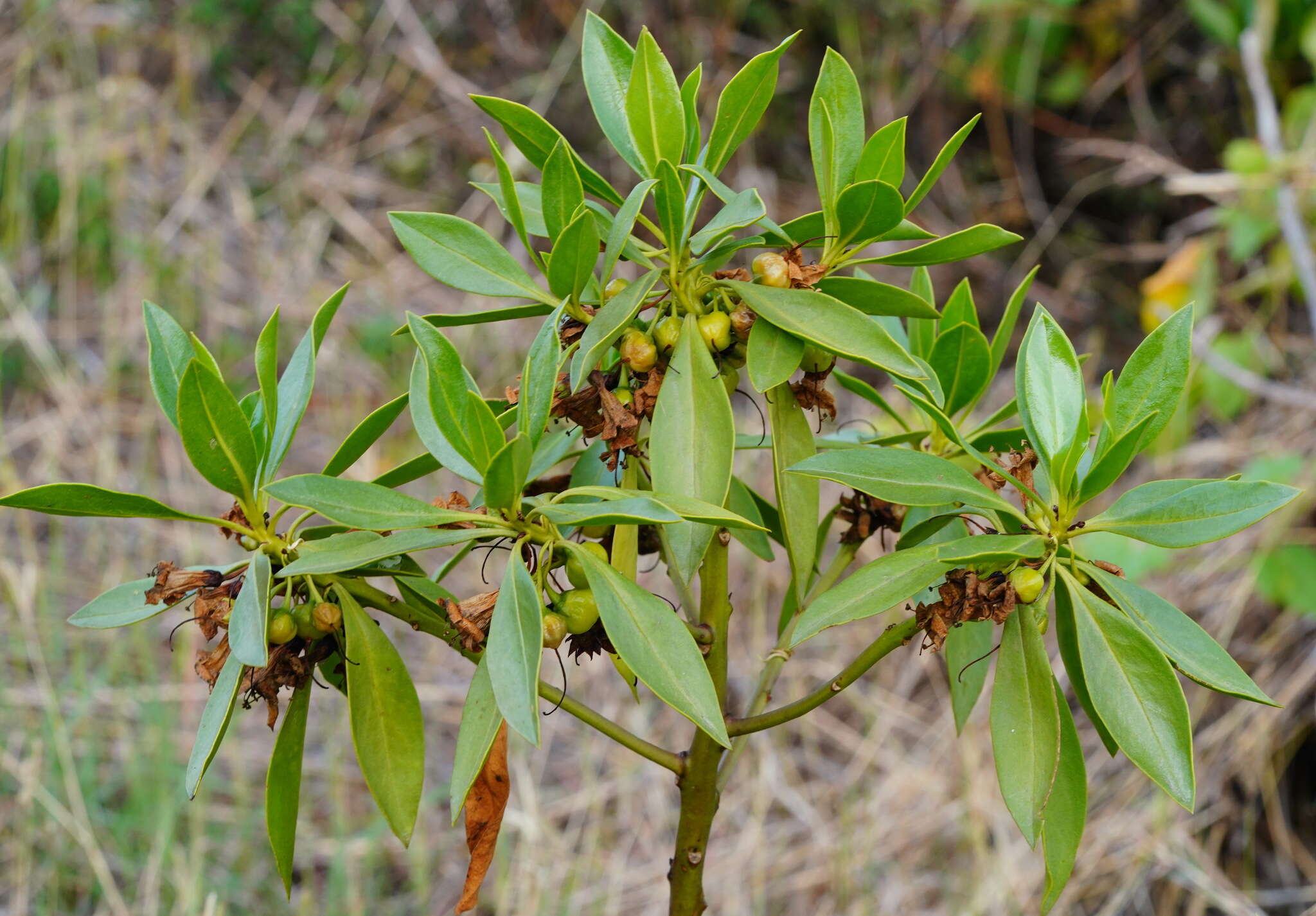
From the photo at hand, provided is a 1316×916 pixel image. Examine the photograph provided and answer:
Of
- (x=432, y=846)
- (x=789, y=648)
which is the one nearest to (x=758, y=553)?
(x=789, y=648)

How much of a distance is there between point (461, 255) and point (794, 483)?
0.24 meters

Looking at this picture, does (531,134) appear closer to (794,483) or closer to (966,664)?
(794,483)

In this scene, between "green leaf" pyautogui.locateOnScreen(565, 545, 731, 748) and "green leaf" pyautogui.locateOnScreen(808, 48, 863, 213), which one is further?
"green leaf" pyautogui.locateOnScreen(808, 48, 863, 213)

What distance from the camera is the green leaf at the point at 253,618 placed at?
0.52 metres

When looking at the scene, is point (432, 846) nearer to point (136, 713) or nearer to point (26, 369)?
point (136, 713)

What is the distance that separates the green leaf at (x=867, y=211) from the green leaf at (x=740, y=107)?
7 cm

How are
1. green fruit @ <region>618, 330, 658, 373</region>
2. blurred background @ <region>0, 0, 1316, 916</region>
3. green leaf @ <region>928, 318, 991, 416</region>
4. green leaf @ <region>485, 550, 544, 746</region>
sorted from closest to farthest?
green leaf @ <region>485, 550, 544, 746</region> → green fruit @ <region>618, 330, 658, 373</region> → green leaf @ <region>928, 318, 991, 416</region> → blurred background @ <region>0, 0, 1316, 916</region>

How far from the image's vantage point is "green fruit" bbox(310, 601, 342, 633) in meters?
0.63

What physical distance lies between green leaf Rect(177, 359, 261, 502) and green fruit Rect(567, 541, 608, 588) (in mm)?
184

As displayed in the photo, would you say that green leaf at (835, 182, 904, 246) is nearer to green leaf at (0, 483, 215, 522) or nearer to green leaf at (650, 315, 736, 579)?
green leaf at (650, 315, 736, 579)

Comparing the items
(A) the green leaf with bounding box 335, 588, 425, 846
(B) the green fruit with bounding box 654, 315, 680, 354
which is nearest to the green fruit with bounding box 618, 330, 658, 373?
(B) the green fruit with bounding box 654, 315, 680, 354

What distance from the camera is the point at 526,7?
353cm

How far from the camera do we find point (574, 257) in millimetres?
599

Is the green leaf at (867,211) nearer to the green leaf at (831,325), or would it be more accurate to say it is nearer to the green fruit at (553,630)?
the green leaf at (831,325)
